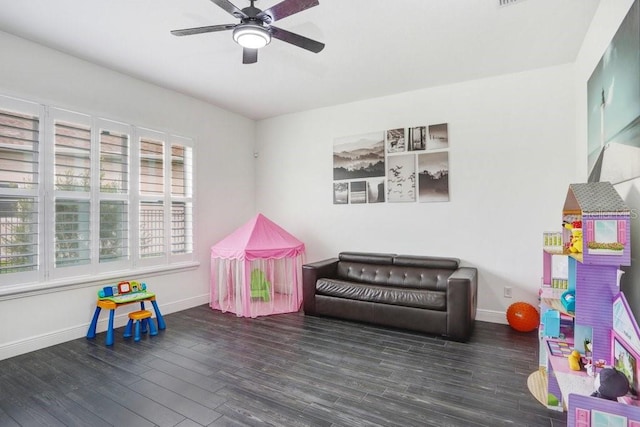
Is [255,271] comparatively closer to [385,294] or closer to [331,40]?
[385,294]

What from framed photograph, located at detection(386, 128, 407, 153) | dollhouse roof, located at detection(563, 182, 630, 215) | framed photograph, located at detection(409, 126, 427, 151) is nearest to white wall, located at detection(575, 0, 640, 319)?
dollhouse roof, located at detection(563, 182, 630, 215)

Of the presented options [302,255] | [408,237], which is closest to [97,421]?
[302,255]

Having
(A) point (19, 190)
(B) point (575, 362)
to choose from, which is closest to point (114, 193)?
(A) point (19, 190)

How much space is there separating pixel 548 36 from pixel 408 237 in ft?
8.68

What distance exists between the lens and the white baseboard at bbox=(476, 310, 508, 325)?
386cm

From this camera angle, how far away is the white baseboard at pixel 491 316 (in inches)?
152

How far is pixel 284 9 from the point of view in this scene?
225 cm

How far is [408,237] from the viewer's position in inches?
176

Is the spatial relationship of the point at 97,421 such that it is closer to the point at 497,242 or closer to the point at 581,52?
the point at 497,242

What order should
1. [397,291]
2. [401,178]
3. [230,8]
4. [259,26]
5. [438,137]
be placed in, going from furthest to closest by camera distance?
[401,178] → [438,137] → [397,291] → [259,26] → [230,8]

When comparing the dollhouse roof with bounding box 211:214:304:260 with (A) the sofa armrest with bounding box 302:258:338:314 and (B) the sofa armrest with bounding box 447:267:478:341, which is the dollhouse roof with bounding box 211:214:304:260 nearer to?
(A) the sofa armrest with bounding box 302:258:338:314

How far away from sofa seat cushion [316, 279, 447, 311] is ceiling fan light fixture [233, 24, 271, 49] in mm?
2831

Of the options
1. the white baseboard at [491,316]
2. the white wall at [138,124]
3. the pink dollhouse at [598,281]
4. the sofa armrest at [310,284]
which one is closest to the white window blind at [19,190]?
the white wall at [138,124]

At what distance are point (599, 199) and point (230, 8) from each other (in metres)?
2.56
